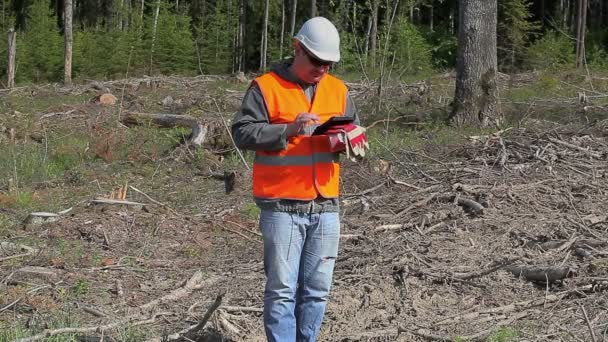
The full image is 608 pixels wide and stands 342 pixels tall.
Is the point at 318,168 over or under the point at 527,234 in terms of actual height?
over

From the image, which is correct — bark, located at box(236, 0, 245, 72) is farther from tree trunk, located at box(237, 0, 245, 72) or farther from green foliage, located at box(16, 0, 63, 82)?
green foliage, located at box(16, 0, 63, 82)

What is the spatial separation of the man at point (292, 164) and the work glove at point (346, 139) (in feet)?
0.28

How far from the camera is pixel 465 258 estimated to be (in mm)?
6852

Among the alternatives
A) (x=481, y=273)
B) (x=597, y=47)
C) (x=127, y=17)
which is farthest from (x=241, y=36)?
(x=481, y=273)

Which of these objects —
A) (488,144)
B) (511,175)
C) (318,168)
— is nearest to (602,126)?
(488,144)

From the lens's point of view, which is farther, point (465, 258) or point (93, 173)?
point (93, 173)

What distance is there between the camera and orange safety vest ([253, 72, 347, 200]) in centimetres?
435

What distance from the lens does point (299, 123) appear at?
416 centimetres

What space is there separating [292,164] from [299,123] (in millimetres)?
286

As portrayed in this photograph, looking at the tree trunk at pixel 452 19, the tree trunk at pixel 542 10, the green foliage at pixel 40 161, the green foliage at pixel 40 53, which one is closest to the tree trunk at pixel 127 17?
the green foliage at pixel 40 53

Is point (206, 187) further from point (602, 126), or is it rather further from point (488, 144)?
point (602, 126)

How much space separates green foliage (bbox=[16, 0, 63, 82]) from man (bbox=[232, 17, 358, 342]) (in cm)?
3021

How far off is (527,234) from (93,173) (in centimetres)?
622

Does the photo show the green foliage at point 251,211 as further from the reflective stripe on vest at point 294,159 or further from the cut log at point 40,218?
the reflective stripe on vest at point 294,159
